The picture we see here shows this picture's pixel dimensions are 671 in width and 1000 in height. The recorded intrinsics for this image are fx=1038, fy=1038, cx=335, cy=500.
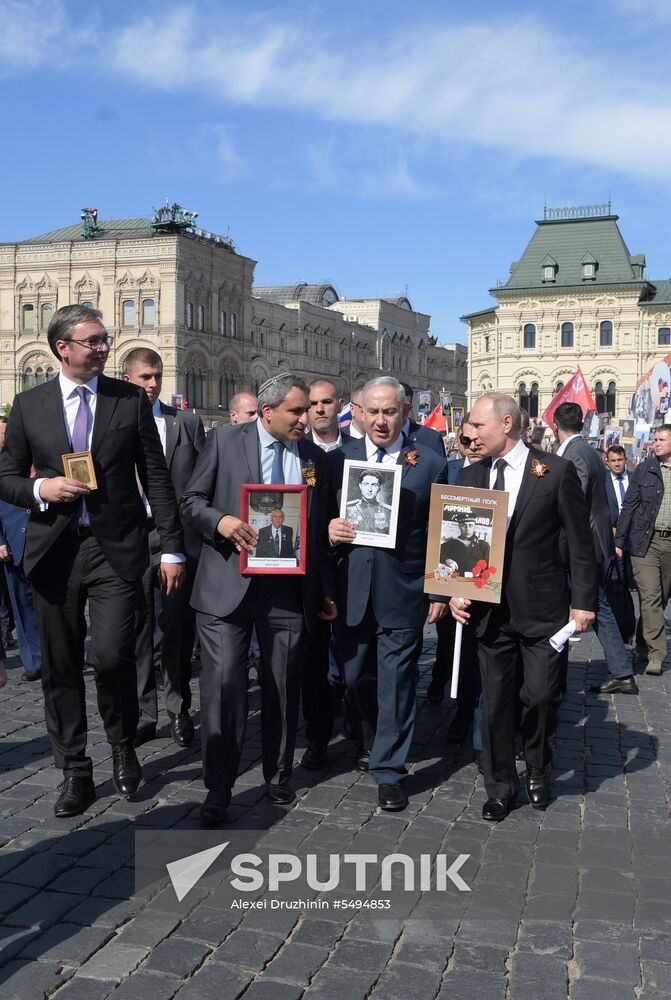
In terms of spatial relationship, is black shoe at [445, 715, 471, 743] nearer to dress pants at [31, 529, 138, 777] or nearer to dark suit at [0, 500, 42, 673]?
dress pants at [31, 529, 138, 777]

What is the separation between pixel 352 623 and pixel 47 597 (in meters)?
1.58

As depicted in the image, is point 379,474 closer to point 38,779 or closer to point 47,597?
point 47,597

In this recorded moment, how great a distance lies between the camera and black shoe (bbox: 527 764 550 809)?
543 centimetres

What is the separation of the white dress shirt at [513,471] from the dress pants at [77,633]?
1937 millimetres

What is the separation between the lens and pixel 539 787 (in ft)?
17.8

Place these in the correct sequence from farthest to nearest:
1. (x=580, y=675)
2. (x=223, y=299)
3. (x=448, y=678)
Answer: (x=223, y=299)
(x=580, y=675)
(x=448, y=678)

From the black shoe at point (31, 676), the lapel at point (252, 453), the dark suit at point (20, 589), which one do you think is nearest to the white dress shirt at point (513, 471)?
the lapel at point (252, 453)

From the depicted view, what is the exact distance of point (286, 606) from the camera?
17.4 ft

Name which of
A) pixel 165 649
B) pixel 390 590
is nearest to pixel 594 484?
pixel 390 590

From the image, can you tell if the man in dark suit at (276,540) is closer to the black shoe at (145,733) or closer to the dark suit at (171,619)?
the dark suit at (171,619)

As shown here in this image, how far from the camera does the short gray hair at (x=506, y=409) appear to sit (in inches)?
207

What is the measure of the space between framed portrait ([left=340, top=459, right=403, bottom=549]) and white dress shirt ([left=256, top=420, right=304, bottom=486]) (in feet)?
0.84

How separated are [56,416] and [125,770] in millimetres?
1871

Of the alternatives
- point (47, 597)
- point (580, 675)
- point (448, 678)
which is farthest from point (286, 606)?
point (580, 675)
